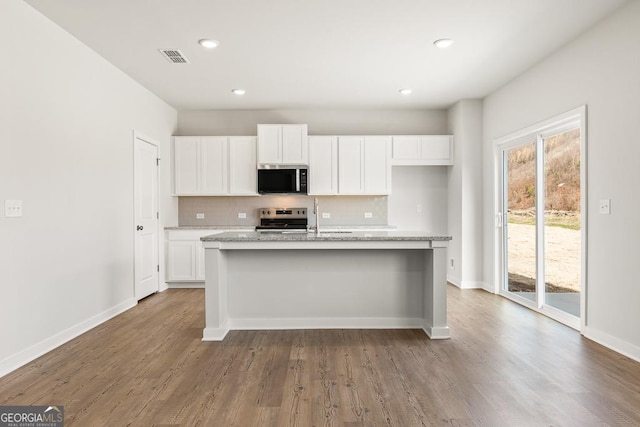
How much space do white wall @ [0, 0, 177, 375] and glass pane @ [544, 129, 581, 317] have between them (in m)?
4.81

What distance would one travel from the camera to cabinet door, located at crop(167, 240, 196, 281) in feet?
18.2

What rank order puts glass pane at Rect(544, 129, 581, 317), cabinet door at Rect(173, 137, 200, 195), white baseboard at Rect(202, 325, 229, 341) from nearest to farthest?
white baseboard at Rect(202, 325, 229, 341)
glass pane at Rect(544, 129, 581, 317)
cabinet door at Rect(173, 137, 200, 195)

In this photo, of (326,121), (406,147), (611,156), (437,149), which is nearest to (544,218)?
(611,156)

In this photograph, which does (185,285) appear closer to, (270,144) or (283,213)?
(283,213)

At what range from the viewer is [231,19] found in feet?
10.4

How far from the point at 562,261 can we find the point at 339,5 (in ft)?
11.1

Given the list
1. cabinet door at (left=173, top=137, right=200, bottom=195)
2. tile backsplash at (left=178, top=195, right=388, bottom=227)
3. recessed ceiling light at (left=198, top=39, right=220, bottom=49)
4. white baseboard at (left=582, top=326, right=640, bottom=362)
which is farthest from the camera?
tile backsplash at (left=178, top=195, right=388, bottom=227)

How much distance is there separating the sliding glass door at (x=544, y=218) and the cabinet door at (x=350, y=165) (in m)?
1.97

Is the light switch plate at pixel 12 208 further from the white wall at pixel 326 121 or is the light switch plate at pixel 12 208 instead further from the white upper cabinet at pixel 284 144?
the white wall at pixel 326 121

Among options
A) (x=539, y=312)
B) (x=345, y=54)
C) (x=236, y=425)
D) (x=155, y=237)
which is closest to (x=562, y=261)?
(x=539, y=312)

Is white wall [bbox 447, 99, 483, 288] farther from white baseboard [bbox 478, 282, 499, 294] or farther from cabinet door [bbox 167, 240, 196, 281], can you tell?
cabinet door [bbox 167, 240, 196, 281]

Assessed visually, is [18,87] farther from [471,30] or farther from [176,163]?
[471,30]

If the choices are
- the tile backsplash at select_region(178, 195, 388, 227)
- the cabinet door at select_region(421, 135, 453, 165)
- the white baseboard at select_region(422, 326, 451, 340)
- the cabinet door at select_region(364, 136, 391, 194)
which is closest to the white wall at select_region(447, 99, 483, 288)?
the cabinet door at select_region(421, 135, 453, 165)

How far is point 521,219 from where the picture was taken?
15.2 feet
